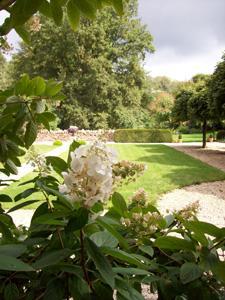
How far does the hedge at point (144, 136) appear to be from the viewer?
2798 centimetres

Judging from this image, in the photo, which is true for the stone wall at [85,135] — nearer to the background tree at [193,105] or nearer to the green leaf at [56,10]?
the green leaf at [56,10]

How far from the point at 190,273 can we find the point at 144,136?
27.3 meters

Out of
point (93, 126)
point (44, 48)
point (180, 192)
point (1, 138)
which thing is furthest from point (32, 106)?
point (44, 48)

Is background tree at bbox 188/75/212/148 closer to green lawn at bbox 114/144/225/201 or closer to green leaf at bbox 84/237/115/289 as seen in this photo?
green lawn at bbox 114/144/225/201

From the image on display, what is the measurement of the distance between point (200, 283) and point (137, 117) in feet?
106

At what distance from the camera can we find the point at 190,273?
40.8 inches

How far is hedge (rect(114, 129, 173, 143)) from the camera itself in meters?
28.0

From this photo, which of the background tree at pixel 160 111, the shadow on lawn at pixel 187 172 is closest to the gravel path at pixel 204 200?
the shadow on lawn at pixel 187 172

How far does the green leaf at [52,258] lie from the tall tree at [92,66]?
96.5 feet

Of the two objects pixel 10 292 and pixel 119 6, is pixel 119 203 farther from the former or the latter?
pixel 119 6

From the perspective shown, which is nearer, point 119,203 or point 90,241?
point 90,241

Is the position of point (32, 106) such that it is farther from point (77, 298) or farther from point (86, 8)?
point (77, 298)

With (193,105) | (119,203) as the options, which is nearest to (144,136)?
(193,105)

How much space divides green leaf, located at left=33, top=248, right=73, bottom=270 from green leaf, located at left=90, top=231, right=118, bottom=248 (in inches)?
2.7
